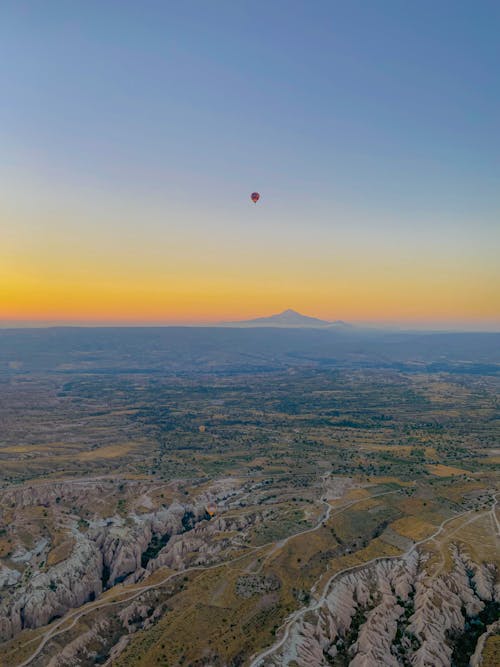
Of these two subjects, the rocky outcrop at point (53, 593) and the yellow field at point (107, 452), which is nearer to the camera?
the rocky outcrop at point (53, 593)

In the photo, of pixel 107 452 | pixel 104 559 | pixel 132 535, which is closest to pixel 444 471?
pixel 132 535

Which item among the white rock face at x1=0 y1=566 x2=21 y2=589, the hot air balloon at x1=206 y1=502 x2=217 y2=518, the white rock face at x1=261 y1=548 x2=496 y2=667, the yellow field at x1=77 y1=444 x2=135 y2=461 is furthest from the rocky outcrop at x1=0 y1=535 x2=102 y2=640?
the yellow field at x1=77 y1=444 x2=135 y2=461

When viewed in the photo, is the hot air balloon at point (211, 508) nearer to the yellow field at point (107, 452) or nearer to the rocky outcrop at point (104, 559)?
the rocky outcrop at point (104, 559)

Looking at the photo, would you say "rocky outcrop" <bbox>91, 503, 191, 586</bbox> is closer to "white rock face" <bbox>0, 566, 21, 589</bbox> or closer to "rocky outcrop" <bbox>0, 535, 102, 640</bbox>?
"rocky outcrop" <bbox>0, 535, 102, 640</bbox>

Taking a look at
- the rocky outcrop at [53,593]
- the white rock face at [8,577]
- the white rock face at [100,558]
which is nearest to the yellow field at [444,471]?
the white rock face at [100,558]

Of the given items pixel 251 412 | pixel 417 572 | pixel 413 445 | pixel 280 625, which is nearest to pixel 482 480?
pixel 413 445

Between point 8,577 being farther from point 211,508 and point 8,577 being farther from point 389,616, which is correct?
point 389,616

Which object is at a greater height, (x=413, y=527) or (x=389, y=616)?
(x=413, y=527)

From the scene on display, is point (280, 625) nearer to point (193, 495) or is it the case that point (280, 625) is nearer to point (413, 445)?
point (193, 495)
